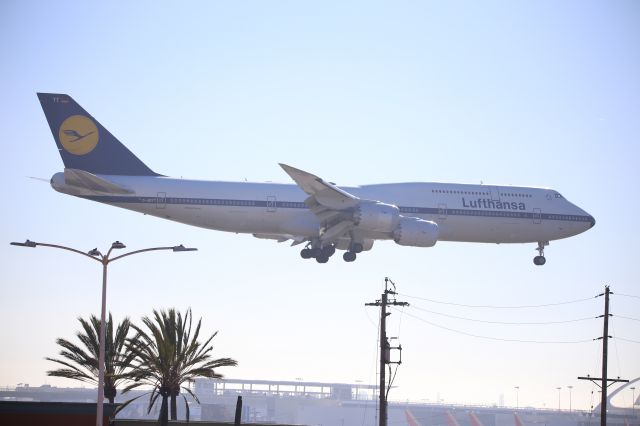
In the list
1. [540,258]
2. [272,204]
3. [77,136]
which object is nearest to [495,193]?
[540,258]

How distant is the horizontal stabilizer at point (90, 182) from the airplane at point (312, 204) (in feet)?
0.17

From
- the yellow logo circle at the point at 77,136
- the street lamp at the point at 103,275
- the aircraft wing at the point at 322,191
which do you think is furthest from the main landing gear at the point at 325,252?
the street lamp at the point at 103,275

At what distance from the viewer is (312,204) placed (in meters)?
54.0

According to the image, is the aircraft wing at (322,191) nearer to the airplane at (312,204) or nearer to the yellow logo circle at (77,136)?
the airplane at (312,204)

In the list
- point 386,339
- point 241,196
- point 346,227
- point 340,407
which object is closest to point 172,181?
point 241,196

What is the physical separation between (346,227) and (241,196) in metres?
5.84

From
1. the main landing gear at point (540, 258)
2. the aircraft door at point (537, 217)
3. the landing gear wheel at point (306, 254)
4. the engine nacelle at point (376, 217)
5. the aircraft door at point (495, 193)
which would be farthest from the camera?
the main landing gear at point (540, 258)

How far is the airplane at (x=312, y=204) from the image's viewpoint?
2093 inches

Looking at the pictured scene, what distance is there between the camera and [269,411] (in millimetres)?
149125

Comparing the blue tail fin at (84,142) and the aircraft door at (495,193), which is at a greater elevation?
the blue tail fin at (84,142)

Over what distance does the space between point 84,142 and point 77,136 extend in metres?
0.54

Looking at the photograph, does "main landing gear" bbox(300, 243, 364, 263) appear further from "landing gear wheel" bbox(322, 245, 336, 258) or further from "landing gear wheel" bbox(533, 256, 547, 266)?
"landing gear wheel" bbox(533, 256, 547, 266)

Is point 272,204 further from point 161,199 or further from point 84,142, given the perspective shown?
point 84,142

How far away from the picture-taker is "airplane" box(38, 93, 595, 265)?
53156mm
